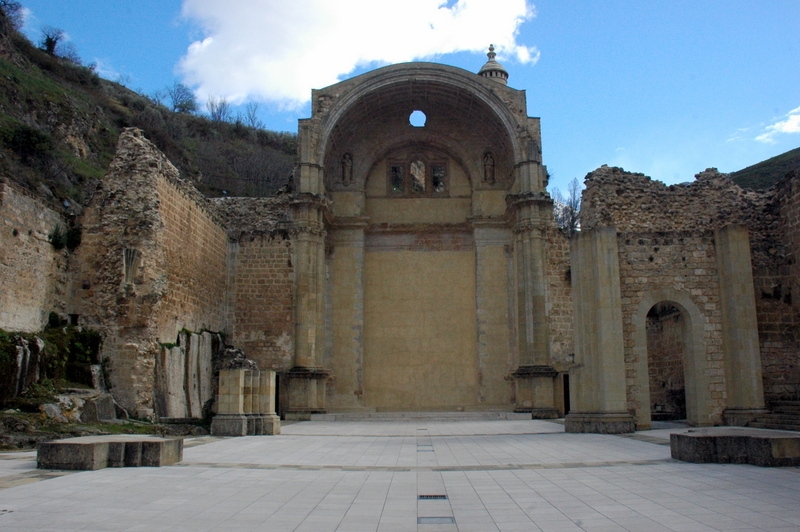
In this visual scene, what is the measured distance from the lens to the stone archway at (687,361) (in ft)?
47.8

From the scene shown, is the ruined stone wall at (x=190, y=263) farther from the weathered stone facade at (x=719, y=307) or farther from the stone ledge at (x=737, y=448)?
the stone ledge at (x=737, y=448)

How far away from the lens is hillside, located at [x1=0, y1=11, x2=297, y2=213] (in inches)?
884

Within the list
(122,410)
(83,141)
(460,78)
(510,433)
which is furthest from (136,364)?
(83,141)

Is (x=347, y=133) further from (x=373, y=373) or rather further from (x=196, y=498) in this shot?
(x=196, y=498)

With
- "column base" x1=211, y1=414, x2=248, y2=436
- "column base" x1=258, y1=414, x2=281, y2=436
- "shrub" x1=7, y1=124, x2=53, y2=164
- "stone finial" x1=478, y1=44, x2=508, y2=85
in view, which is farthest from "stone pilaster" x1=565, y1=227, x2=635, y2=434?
"stone finial" x1=478, y1=44, x2=508, y2=85

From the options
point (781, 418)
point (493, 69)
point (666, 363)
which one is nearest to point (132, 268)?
point (781, 418)

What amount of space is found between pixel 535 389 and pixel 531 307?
2733 mm

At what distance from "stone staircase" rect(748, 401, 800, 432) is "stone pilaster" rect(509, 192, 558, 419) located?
7.55 m

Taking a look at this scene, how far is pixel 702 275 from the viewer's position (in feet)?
49.4

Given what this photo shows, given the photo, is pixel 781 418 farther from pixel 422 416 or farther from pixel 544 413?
pixel 422 416

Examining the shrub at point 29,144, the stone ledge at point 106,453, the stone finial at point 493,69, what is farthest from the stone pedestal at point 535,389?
the stone finial at point 493,69

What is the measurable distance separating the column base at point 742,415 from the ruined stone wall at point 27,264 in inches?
602

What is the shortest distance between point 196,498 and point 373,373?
17226mm

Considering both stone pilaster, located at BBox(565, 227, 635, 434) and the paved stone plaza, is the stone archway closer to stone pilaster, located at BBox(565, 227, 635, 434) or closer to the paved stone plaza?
stone pilaster, located at BBox(565, 227, 635, 434)
